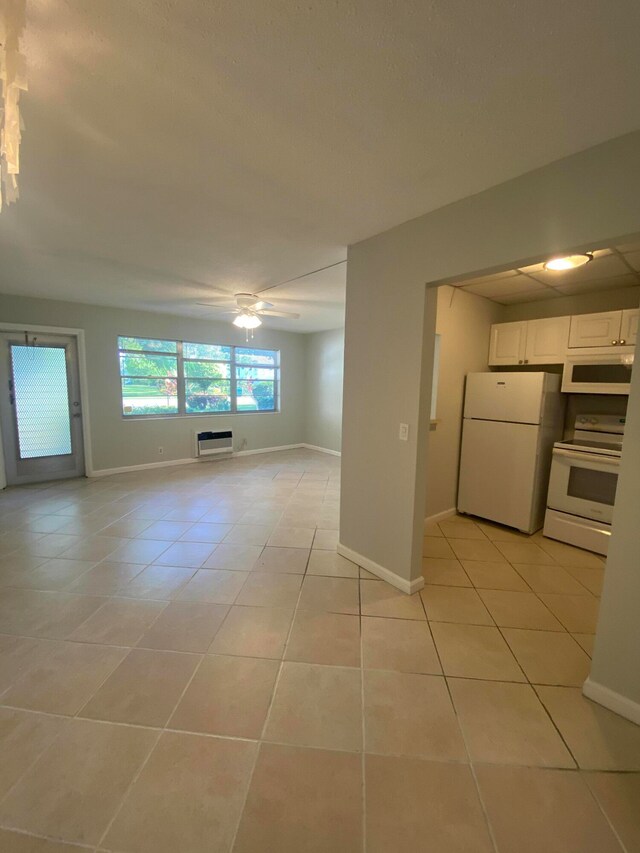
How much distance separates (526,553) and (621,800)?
190 cm

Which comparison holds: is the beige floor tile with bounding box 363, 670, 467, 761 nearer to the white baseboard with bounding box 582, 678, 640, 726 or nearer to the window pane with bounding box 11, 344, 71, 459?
the white baseboard with bounding box 582, 678, 640, 726

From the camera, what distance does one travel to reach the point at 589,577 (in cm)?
254

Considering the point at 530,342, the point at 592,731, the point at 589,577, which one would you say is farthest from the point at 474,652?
the point at 530,342

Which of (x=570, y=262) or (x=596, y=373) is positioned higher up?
(x=570, y=262)

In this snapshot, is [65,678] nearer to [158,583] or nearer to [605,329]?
[158,583]

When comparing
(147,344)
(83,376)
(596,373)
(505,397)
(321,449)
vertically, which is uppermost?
(147,344)

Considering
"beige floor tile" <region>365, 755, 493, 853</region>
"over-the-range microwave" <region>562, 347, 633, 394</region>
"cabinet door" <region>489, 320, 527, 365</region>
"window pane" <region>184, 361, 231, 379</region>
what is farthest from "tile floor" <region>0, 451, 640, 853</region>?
"window pane" <region>184, 361, 231, 379</region>

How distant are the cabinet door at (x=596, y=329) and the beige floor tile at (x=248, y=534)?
3.43 m

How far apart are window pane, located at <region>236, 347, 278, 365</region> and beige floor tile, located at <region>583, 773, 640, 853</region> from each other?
6.32m

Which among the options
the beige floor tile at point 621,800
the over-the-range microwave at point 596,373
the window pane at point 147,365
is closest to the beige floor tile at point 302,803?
the beige floor tile at point 621,800

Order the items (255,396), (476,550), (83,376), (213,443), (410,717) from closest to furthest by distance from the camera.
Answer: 1. (410,717)
2. (476,550)
3. (83,376)
4. (213,443)
5. (255,396)

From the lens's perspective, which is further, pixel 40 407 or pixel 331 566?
pixel 40 407

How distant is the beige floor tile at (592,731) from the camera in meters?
1.30

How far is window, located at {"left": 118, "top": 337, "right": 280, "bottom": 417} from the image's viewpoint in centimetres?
530
